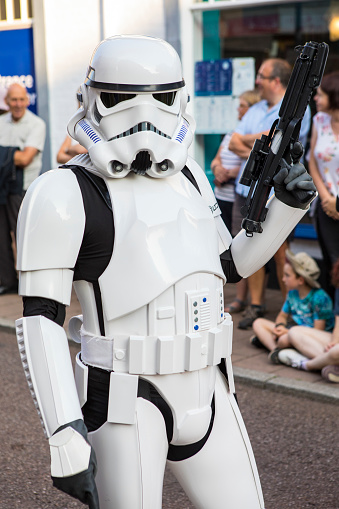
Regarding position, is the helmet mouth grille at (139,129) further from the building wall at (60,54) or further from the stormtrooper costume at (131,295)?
the building wall at (60,54)

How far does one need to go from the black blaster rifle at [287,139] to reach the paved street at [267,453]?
1758 mm

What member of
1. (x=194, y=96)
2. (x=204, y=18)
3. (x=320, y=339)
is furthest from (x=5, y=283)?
(x=320, y=339)

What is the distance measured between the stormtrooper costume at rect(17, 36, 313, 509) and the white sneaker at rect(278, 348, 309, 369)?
302 centimetres

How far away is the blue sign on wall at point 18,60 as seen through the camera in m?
9.62

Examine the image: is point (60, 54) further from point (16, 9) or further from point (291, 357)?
point (291, 357)

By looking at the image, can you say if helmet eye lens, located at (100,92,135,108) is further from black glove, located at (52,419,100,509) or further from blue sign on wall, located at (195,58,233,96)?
blue sign on wall, located at (195,58,233,96)

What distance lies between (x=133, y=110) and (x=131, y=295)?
22.2 inches

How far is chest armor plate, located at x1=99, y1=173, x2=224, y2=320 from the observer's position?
246 centimetres

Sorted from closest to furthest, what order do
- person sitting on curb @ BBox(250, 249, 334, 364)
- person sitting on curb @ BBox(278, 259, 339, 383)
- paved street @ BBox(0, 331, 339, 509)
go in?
paved street @ BBox(0, 331, 339, 509) → person sitting on curb @ BBox(278, 259, 339, 383) → person sitting on curb @ BBox(250, 249, 334, 364)

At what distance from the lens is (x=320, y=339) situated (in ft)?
18.0

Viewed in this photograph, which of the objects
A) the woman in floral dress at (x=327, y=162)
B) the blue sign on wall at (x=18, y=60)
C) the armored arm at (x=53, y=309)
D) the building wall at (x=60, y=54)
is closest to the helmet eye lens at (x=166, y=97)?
the armored arm at (x=53, y=309)

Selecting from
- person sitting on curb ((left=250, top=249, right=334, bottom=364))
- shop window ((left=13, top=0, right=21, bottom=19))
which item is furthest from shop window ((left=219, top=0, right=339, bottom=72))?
person sitting on curb ((left=250, top=249, right=334, bottom=364))

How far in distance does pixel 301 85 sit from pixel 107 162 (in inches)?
27.0

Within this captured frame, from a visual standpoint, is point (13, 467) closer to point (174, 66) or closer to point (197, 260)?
point (197, 260)
